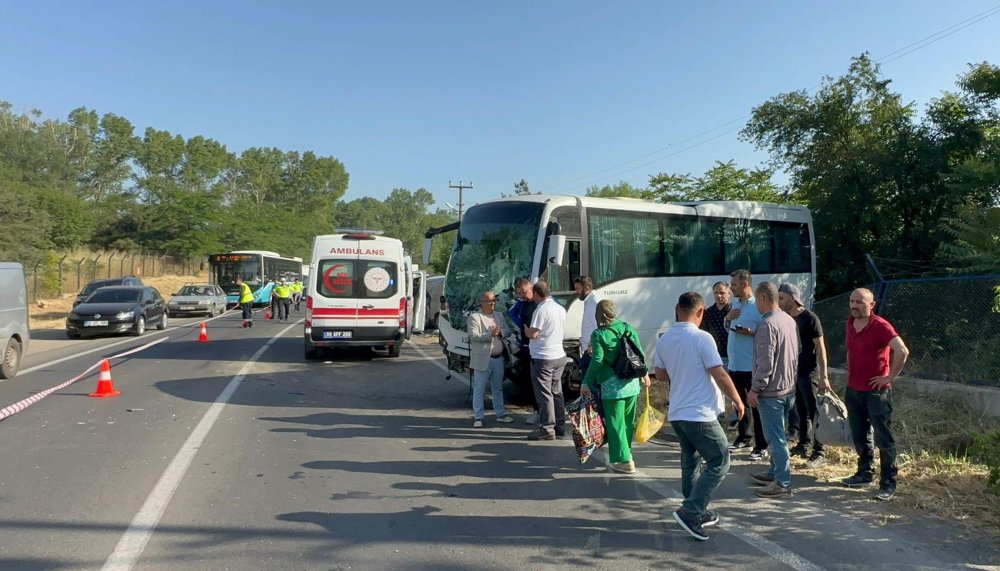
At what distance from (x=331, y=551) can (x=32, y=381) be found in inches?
382

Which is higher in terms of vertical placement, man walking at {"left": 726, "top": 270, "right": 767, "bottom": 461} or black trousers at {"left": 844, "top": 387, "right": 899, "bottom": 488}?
man walking at {"left": 726, "top": 270, "right": 767, "bottom": 461}

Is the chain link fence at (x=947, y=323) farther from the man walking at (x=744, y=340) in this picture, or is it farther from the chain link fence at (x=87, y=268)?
the chain link fence at (x=87, y=268)

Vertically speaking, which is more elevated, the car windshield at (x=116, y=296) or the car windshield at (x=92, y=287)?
the car windshield at (x=92, y=287)

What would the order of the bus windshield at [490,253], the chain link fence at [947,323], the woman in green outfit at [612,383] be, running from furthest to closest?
1. the bus windshield at [490,253]
2. the chain link fence at [947,323]
3. the woman in green outfit at [612,383]

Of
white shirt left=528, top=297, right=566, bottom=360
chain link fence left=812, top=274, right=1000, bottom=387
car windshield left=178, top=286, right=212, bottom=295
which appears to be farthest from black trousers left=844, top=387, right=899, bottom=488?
car windshield left=178, top=286, right=212, bottom=295

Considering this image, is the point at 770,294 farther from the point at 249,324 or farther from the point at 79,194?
the point at 79,194

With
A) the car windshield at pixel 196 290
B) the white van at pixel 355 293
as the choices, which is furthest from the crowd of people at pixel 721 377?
the car windshield at pixel 196 290

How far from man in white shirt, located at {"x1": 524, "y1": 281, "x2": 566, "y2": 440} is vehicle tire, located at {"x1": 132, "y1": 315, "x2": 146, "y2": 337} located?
53.4 feet

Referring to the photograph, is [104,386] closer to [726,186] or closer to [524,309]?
[524,309]

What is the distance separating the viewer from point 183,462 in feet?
21.8

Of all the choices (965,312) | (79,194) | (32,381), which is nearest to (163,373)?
(32,381)

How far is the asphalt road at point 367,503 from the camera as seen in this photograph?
4469 mm

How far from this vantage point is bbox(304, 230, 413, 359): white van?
46.9 feet

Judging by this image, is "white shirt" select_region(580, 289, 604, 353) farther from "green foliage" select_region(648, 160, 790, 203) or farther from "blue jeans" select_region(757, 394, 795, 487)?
"green foliage" select_region(648, 160, 790, 203)
